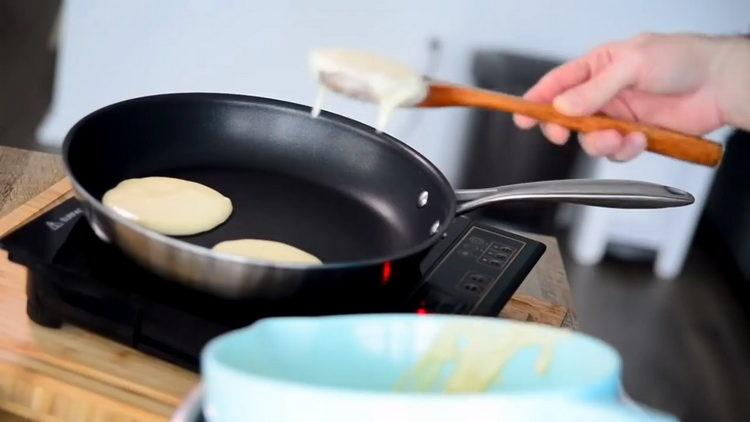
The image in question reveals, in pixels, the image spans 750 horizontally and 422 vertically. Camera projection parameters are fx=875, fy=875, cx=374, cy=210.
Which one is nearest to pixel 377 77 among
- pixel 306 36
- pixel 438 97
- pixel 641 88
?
pixel 438 97

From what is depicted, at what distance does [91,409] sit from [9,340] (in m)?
0.11

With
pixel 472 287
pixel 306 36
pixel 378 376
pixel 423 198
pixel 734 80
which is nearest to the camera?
pixel 378 376

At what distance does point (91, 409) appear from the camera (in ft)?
2.29

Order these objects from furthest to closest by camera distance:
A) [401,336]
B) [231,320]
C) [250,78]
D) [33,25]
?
1. [33,25]
2. [250,78]
3. [231,320]
4. [401,336]

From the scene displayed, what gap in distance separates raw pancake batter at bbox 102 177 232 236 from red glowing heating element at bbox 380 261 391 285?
0.23 metres

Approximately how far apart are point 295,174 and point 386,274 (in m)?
0.33

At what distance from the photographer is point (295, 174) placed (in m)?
0.96

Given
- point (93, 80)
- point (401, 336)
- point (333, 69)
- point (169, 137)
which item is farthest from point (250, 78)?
point (401, 336)

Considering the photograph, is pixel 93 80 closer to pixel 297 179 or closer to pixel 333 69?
pixel 297 179

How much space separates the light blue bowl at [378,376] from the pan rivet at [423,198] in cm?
38

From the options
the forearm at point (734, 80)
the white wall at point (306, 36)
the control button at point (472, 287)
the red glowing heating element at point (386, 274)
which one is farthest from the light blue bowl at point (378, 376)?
the white wall at point (306, 36)

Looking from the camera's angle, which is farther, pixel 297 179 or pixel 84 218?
A: pixel 297 179

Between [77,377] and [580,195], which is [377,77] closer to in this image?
[580,195]

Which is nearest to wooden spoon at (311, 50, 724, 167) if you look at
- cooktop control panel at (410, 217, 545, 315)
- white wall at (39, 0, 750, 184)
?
cooktop control panel at (410, 217, 545, 315)
